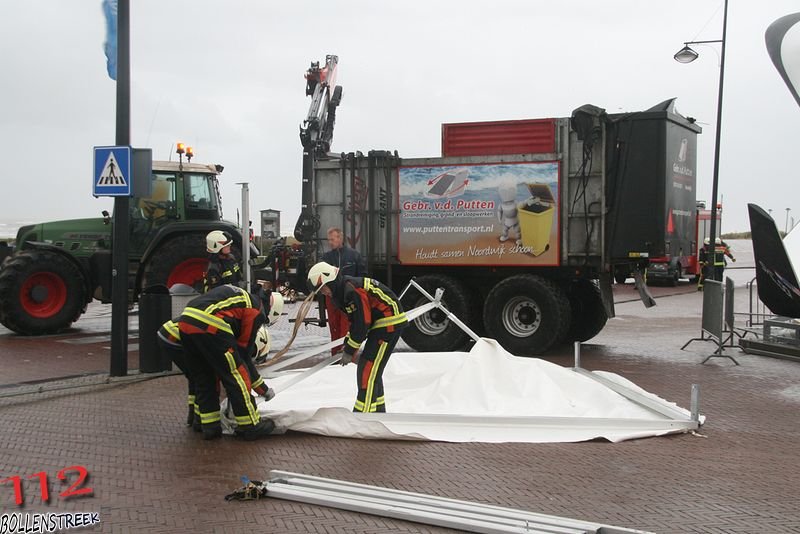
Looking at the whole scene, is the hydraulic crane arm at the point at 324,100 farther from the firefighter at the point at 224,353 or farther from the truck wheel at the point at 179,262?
the firefighter at the point at 224,353

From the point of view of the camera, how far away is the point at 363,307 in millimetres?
6855

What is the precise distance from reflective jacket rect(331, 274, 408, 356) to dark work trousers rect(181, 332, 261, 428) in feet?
3.07

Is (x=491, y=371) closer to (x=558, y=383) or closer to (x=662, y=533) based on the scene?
(x=558, y=383)

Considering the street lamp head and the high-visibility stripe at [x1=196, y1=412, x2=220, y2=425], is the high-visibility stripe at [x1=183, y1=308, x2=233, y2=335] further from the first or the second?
the street lamp head

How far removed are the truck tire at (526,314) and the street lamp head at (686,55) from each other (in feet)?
28.9

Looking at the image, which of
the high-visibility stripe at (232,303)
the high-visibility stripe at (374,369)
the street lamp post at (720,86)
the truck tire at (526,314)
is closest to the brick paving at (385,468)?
the high-visibility stripe at (374,369)

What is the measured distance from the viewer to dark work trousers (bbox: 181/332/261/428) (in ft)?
21.0

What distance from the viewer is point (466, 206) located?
12.0 m

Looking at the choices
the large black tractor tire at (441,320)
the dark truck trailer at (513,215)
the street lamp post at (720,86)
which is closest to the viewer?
the dark truck trailer at (513,215)

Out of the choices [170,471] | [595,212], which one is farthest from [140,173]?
[595,212]

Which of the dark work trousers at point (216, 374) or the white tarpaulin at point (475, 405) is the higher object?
the dark work trousers at point (216, 374)

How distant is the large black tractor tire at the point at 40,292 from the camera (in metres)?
13.5

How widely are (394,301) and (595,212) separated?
5285 millimetres

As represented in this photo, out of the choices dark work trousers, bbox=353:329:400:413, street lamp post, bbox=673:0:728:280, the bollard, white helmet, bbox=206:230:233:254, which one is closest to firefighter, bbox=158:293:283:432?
dark work trousers, bbox=353:329:400:413
